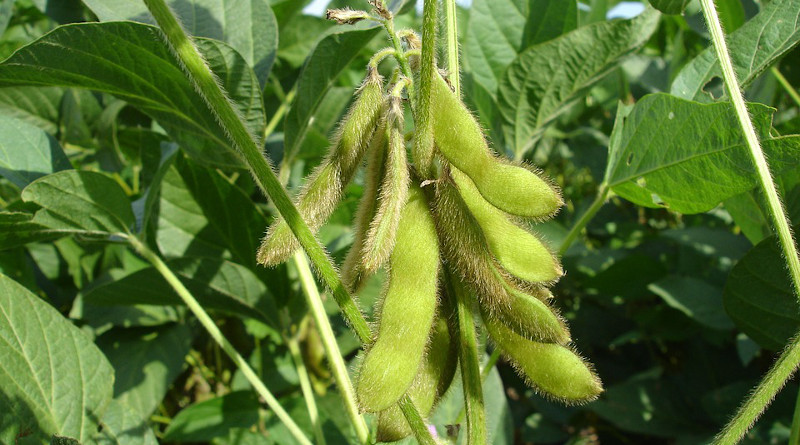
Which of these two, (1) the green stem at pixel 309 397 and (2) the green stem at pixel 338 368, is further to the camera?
(1) the green stem at pixel 309 397

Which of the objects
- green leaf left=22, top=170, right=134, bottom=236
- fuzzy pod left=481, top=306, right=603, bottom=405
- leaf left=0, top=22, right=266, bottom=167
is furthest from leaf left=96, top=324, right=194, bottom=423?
fuzzy pod left=481, top=306, right=603, bottom=405

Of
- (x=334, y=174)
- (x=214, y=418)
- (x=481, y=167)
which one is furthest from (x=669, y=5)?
(x=214, y=418)

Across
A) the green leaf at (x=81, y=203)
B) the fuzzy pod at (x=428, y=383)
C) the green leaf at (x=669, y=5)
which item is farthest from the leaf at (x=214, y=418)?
the green leaf at (x=669, y=5)

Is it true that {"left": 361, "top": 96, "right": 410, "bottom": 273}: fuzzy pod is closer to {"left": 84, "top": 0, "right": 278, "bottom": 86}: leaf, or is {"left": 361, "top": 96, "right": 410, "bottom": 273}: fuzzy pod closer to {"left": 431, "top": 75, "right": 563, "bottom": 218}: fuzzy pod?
{"left": 431, "top": 75, "right": 563, "bottom": 218}: fuzzy pod

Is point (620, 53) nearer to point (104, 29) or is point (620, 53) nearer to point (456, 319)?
point (456, 319)

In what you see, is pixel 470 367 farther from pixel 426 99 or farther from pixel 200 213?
pixel 200 213

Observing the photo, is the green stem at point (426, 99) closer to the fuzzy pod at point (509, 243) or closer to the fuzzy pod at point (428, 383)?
the fuzzy pod at point (509, 243)
